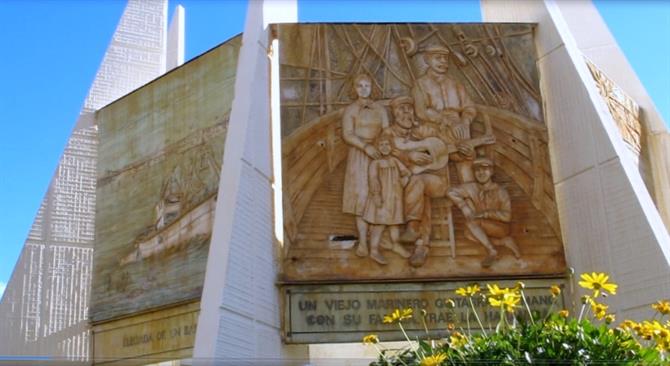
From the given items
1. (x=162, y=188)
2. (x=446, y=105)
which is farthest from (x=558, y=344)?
(x=162, y=188)

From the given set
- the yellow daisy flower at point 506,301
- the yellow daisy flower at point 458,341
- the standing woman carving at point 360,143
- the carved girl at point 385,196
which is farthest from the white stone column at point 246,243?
the yellow daisy flower at point 506,301

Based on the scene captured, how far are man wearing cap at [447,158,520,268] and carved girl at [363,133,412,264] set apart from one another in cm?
52

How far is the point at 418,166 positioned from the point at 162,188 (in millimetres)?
5469

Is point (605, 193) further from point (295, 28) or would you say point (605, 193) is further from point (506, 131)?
point (295, 28)

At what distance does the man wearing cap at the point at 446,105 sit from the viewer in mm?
8117

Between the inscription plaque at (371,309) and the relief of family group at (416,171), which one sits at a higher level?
the relief of family group at (416,171)

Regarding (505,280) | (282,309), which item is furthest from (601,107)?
(282,309)

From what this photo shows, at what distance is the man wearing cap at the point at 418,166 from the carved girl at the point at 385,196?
0.06 meters

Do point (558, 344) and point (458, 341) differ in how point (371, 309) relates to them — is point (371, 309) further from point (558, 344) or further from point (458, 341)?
point (558, 344)

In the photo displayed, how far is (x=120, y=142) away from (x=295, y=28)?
580 centimetres

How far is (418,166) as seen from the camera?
316 inches

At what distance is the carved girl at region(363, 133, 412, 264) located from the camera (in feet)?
25.4

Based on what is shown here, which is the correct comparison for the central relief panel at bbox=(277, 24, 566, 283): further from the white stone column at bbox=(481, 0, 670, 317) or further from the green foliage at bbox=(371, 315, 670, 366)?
the green foliage at bbox=(371, 315, 670, 366)

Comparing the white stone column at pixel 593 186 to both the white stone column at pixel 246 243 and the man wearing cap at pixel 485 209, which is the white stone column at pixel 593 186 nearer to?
the man wearing cap at pixel 485 209
